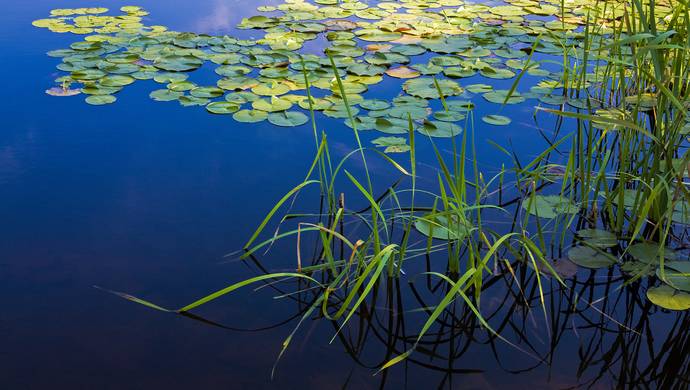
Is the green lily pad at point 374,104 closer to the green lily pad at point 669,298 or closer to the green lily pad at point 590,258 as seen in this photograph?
the green lily pad at point 590,258

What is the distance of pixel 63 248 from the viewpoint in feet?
6.70

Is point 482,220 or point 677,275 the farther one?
point 482,220

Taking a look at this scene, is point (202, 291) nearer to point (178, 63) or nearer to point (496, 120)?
point (496, 120)

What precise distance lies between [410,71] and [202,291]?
78.3 inches

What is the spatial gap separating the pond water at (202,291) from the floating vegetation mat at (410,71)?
15 centimetres

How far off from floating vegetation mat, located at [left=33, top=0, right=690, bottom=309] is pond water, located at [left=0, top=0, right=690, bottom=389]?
15cm

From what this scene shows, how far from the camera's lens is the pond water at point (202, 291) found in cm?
159

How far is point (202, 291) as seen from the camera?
1863 millimetres

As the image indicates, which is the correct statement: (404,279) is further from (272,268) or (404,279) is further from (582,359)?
(582,359)

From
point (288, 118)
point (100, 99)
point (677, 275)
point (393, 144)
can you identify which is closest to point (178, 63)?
point (100, 99)

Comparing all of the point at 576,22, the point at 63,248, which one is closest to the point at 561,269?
the point at 63,248

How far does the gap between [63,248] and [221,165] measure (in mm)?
728

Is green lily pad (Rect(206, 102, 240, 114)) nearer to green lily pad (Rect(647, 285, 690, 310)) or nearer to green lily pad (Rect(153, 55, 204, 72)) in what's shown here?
green lily pad (Rect(153, 55, 204, 72))

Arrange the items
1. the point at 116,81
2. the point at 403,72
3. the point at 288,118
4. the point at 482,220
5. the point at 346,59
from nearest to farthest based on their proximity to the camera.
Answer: the point at 482,220, the point at 288,118, the point at 116,81, the point at 403,72, the point at 346,59
